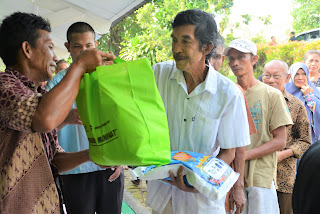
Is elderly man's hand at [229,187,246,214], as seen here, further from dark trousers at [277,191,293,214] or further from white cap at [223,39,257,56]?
white cap at [223,39,257,56]

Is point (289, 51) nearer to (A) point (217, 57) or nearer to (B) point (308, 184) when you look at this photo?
(A) point (217, 57)

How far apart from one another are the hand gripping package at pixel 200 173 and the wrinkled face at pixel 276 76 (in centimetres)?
197

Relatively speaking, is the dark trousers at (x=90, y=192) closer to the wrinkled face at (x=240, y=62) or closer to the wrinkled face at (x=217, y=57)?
the wrinkled face at (x=217, y=57)

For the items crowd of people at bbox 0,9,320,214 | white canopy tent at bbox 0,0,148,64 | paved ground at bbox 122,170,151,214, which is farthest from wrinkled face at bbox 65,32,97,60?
paved ground at bbox 122,170,151,214

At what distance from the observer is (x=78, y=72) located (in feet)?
4.23

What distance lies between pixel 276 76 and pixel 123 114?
2743 mm

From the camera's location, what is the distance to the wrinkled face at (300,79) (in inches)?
173

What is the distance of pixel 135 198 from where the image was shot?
570 cm

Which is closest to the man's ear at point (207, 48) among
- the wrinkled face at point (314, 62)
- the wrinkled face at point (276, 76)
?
the wrinkled face at point (276, 76)

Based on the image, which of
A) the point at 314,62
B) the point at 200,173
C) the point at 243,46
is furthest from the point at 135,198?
the point at 200,173

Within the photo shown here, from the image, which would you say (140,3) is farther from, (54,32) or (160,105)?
(160,105)

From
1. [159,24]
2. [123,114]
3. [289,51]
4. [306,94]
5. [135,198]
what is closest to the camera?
[123,114]

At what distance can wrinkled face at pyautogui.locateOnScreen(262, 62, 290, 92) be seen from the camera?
3.59 metres

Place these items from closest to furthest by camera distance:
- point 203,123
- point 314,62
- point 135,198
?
point 203,123
point 314,62
point 135,198
